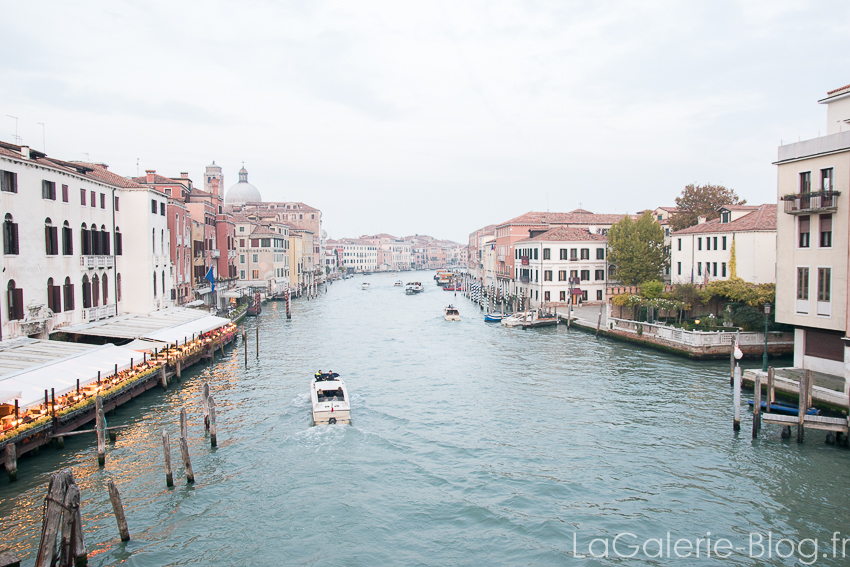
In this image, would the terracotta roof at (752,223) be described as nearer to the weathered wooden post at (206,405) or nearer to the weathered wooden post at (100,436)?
the weathered wooden post at (206,405)

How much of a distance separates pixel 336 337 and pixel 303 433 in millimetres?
20747

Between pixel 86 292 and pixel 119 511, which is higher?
pixel 86 292

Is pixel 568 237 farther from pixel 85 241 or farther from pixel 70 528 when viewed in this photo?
pixel 70 528

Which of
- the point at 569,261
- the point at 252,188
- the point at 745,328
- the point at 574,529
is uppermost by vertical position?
the point at 252,188

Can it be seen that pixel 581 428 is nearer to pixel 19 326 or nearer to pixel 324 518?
pixel 324 518

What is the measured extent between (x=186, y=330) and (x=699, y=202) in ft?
140

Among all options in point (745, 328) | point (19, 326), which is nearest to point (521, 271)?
point (745, 328)

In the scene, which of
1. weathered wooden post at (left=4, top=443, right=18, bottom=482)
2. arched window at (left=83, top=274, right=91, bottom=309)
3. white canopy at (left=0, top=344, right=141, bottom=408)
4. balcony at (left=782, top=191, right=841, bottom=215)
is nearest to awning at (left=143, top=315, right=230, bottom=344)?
arched window at (left=83, top=274, right=91, bottom=309)

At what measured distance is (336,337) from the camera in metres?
37.5

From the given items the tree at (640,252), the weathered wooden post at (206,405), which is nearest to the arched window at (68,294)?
the weathered wooden post at (206,405)

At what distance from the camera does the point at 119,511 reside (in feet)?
33.9

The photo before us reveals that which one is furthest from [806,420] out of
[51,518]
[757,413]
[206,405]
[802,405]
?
[51,518]

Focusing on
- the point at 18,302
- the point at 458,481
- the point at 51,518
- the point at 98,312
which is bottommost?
the point at 458,481

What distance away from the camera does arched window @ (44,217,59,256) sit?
20656mm
